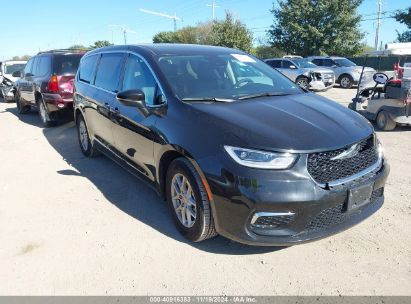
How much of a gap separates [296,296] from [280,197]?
0.71 metres

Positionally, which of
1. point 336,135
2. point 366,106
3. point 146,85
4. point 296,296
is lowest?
point 296,296

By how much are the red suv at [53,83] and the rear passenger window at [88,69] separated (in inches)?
101

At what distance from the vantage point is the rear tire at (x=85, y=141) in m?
6.07

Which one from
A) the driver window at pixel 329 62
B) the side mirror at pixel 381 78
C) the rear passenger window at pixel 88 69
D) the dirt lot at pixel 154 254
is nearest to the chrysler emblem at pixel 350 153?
the dirt lot at pixel 154 254

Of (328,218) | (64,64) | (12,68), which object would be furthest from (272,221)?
(12,68)

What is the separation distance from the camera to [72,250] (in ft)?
11.3

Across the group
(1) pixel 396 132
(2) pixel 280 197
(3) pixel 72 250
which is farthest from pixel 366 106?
(3) pixel 72 250

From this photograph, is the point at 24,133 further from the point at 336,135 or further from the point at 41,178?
the point at 336,135

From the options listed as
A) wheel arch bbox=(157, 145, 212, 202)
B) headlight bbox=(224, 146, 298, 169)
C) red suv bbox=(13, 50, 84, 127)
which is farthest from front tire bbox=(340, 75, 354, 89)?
headlight bbox=(224, 146, 298, 169)

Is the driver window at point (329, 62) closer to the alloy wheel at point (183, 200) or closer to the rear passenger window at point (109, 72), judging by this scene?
the rear passenger window at point (109, 72)

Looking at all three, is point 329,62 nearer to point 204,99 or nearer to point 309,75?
point 309,75

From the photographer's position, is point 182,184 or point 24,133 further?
point 24,133

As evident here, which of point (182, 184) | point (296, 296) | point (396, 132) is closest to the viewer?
point (296, 296)

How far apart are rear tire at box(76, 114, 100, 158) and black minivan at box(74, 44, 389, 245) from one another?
1759 millimetres
